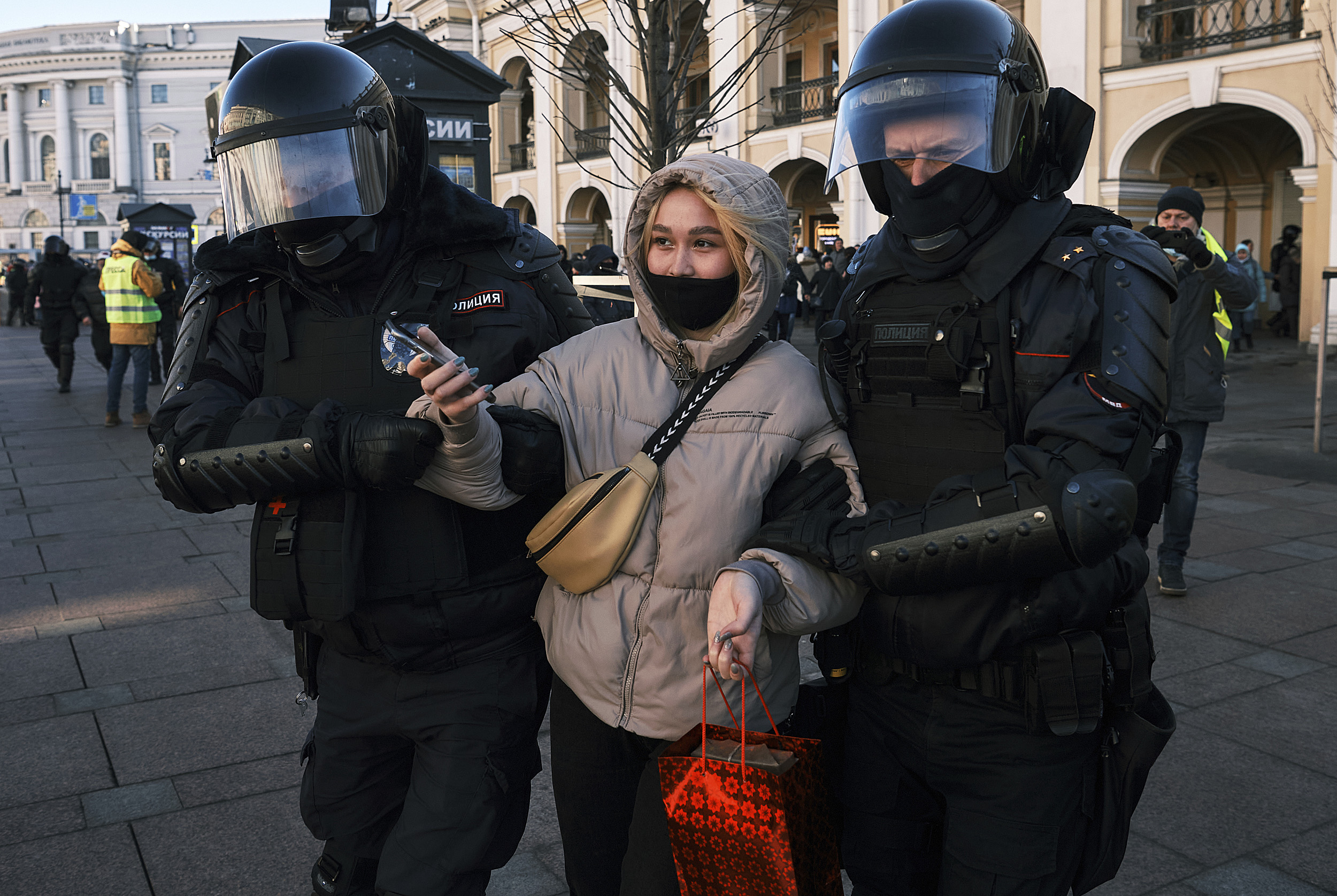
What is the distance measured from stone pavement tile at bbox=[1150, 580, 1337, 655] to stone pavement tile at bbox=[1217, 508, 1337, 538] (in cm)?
104

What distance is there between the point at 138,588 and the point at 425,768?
3.95 metres

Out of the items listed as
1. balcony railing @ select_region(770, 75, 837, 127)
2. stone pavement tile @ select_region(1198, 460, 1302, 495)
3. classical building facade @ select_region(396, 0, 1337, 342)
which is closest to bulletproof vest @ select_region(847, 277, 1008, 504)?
stone pavement tile @ select_region(1198, 460, 1302, 495)

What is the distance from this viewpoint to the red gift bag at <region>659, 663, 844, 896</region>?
172 cm

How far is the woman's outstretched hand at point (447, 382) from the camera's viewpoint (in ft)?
5.94

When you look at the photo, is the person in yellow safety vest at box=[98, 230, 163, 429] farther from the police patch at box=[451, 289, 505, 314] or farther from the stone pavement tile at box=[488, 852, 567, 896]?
the police patch at box=[451, 289, 505, 314]

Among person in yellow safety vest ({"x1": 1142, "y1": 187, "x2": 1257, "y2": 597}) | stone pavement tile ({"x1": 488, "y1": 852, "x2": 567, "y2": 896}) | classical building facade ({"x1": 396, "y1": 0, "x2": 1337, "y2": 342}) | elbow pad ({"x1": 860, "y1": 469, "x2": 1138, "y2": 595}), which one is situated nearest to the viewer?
elbow pad ({"x1": 860, "y1": 469, "x2": 1138, "y2": 595})

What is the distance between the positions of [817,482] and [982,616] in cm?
37

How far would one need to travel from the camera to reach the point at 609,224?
30766 mm

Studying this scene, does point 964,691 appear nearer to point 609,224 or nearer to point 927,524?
point 927,524

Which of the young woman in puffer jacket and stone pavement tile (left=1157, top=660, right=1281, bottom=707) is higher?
the young woman in puffer jacket

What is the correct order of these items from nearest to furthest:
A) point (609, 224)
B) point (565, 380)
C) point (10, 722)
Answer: point (565, 380)
point (10, 722)
point (609, 224)

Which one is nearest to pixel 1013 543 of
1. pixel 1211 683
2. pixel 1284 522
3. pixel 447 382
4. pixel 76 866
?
pixel 447 382

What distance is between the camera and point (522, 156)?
33531 mm

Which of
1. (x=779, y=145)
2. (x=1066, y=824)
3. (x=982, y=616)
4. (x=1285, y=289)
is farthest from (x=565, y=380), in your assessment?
(x=779, y=145)
